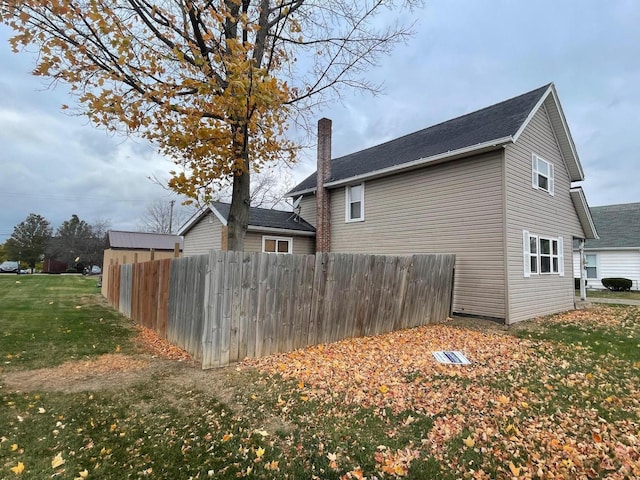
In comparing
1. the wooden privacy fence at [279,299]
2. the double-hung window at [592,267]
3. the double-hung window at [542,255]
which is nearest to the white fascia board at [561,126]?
the double-hung window at [542,255]

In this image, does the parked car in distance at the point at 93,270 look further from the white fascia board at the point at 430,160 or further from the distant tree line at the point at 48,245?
the white fascia board at the point at 430,160

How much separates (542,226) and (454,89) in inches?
262

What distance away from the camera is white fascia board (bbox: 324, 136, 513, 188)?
30.1 ft

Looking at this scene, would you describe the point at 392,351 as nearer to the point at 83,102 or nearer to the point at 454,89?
the point at 83,102

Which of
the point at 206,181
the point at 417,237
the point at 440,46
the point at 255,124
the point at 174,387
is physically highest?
the point at 440,46

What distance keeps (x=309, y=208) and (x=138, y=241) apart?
→ 17346 millimetres

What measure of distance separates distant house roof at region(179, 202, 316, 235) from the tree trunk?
5.06 m

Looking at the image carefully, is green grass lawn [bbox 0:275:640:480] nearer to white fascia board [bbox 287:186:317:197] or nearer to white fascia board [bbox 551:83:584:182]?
white fascia board [bbox 551:83:584:182]

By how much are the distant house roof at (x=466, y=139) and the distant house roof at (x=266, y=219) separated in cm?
164

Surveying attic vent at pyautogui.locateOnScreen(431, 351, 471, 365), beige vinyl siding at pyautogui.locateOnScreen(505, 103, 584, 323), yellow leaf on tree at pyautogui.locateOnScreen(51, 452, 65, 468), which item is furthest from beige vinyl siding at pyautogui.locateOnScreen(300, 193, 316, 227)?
yellow leaf on tree at pyautogui.locateOnScreen(51, 452, 65, 468)

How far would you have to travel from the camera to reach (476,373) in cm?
525

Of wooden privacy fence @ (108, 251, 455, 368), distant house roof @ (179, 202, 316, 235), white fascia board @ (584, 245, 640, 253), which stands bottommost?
wooden privacy fence @ (108, 251, 455, 368)

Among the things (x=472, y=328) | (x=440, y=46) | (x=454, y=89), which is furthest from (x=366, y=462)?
(x=454, y=89)

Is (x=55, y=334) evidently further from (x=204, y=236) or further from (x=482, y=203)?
(x=482, y=203)
